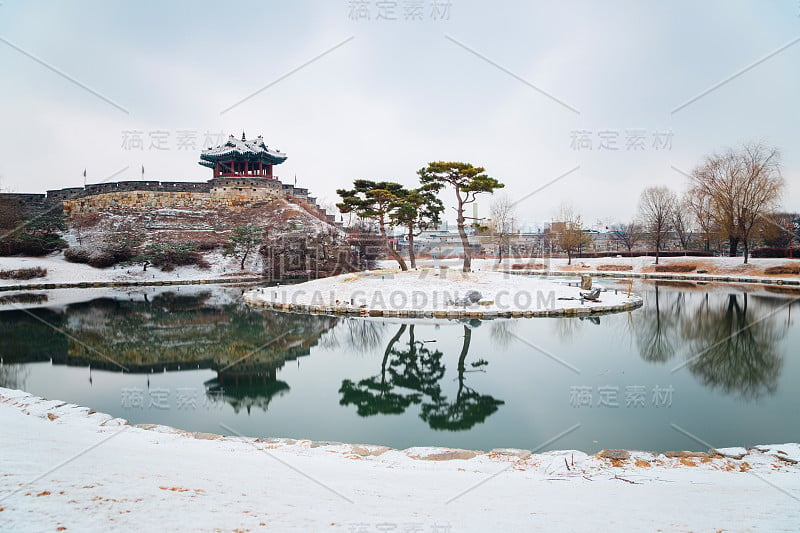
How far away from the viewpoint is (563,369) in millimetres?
8695

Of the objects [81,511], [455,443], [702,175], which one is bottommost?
[455,443]

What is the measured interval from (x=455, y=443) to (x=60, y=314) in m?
16.7

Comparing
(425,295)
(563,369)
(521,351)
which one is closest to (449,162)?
(425,295)

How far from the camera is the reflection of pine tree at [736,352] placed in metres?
7.87

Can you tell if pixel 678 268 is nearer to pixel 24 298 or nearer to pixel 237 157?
pixel 237 157

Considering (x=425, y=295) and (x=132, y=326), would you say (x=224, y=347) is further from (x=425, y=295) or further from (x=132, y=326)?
(x=425, y=295)

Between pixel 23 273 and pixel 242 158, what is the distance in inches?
782

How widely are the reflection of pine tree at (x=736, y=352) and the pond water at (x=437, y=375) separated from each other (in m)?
0.05

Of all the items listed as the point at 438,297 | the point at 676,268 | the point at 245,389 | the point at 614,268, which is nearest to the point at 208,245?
the point at 438,297

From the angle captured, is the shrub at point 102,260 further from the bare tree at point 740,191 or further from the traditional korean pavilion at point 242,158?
the bare tree at point 740,191

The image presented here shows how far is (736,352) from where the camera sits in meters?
10.0

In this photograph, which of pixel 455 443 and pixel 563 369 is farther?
pixel 563 369

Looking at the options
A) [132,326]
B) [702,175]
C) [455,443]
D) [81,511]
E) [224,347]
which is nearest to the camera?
[81,511]

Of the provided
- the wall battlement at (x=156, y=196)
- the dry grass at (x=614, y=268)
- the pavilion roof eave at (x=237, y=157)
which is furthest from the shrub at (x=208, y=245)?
the dry grass at (x=614, y=268)
